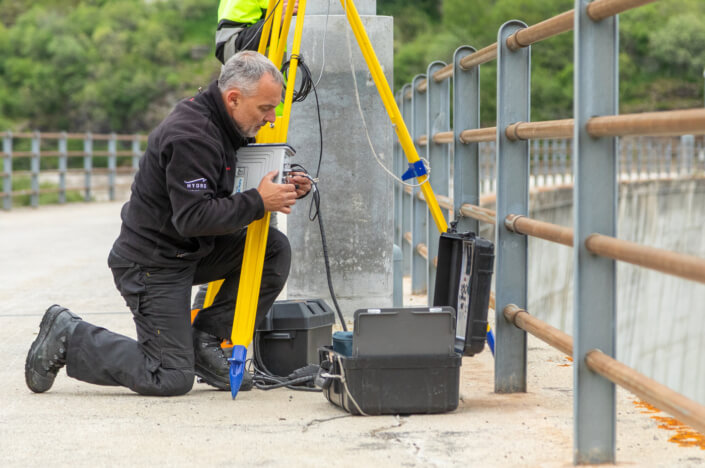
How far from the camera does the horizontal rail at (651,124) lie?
76.9 inches

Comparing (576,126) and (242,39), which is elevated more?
(242,39)

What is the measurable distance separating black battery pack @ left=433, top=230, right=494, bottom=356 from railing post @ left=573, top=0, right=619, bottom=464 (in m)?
0.91

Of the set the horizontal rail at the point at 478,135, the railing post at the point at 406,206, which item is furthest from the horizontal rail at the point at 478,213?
the railing post at the point at 406,206

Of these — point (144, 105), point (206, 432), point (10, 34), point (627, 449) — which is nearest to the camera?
point (627, 449)

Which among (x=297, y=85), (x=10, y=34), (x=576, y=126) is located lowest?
(x=576, y=126)

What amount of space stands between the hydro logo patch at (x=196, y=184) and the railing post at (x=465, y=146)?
1.38 m

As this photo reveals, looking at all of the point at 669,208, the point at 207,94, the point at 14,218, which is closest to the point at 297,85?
the point at 207,94

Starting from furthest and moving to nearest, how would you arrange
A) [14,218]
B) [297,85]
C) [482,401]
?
[14,218]
[297,85]
[482,401]

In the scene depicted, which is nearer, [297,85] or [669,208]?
[297,85]

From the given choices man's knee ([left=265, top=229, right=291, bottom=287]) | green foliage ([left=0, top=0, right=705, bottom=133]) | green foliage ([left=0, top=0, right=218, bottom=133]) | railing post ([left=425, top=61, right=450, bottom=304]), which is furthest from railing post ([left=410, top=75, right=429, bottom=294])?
green foliage ([left=0, top=0, right=218, bottom=133])

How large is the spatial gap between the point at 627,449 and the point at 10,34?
4559 inches

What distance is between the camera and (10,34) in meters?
110

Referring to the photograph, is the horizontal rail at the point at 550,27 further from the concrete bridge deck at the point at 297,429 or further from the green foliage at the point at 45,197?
the green foliage at the point at 45,197

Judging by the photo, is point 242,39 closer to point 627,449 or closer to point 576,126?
point 576,126
